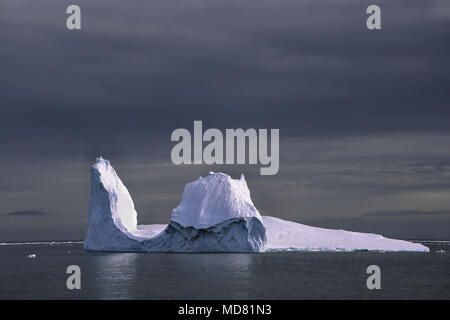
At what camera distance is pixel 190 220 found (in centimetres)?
5288

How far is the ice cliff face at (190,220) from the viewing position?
2063 inches

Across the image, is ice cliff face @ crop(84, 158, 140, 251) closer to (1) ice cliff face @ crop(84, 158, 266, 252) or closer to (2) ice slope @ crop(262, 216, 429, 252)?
(1) ice cliff face @ crop(84, 158, 266, 252)

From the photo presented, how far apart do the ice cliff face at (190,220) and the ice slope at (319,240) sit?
746 cm

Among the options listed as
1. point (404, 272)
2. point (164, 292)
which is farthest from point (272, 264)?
point (164, 292)

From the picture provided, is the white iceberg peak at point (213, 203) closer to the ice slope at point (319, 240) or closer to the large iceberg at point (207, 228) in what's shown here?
the large iceberg at point (207, 228)

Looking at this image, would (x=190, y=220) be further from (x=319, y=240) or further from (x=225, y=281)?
(x=225, y=281)

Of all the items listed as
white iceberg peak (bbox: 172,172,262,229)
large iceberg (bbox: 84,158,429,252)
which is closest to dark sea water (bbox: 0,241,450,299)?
white iceberg peak (bbox: 172,172,262,229)

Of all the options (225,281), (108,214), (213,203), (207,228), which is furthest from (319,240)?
(225,281)

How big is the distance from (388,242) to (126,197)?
26802 mm

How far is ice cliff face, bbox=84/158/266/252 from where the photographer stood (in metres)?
52.4

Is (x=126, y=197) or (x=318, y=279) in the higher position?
(x=126, y=197)
